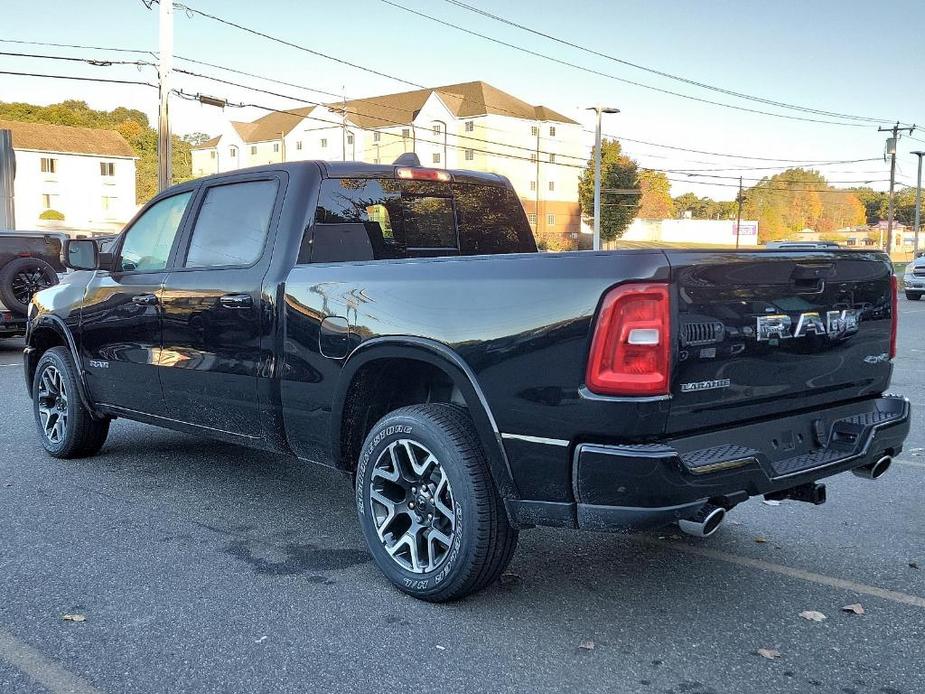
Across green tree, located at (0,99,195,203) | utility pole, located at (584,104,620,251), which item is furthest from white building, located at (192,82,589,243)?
utility pole, located at (584,104,620,251)

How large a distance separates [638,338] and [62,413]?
4760 millimetres

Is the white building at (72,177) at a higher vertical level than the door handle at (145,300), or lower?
higher

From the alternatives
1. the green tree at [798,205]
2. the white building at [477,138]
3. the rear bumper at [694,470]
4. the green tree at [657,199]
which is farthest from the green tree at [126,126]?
the rear bumper at [694,470]

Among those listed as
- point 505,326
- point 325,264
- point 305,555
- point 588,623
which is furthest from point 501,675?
point 325,264

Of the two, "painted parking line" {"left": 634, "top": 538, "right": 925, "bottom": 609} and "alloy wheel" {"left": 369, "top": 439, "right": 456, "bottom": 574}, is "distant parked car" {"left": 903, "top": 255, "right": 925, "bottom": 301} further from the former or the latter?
"alloy wheel" {"left": 369, "top": 439, "right": 456, "bottom": 574}

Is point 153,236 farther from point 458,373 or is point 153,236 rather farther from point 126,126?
point 126,126

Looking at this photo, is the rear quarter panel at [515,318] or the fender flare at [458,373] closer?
the rear quarter panel at [515,318]

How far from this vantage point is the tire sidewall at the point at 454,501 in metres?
3.56

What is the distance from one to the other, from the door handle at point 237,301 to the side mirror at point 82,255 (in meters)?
1.56

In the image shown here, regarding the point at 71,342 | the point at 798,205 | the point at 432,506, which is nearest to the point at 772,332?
the point at 432,506

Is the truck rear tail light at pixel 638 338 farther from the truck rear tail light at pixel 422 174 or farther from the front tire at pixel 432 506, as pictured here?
the truck rear tail light at pixel 422 174

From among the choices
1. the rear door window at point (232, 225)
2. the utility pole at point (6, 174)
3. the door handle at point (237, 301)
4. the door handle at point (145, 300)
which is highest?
the utility pole at point (6, 174)

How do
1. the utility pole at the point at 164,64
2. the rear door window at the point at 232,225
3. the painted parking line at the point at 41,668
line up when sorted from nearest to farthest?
1. the painted parking line at the point at 41,668
2. the rear door window at the point at 232,225
3. the utility pole at the point at 164,64

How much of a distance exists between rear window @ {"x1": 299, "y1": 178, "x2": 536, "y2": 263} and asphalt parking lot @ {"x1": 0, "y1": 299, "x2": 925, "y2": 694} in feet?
4.91
